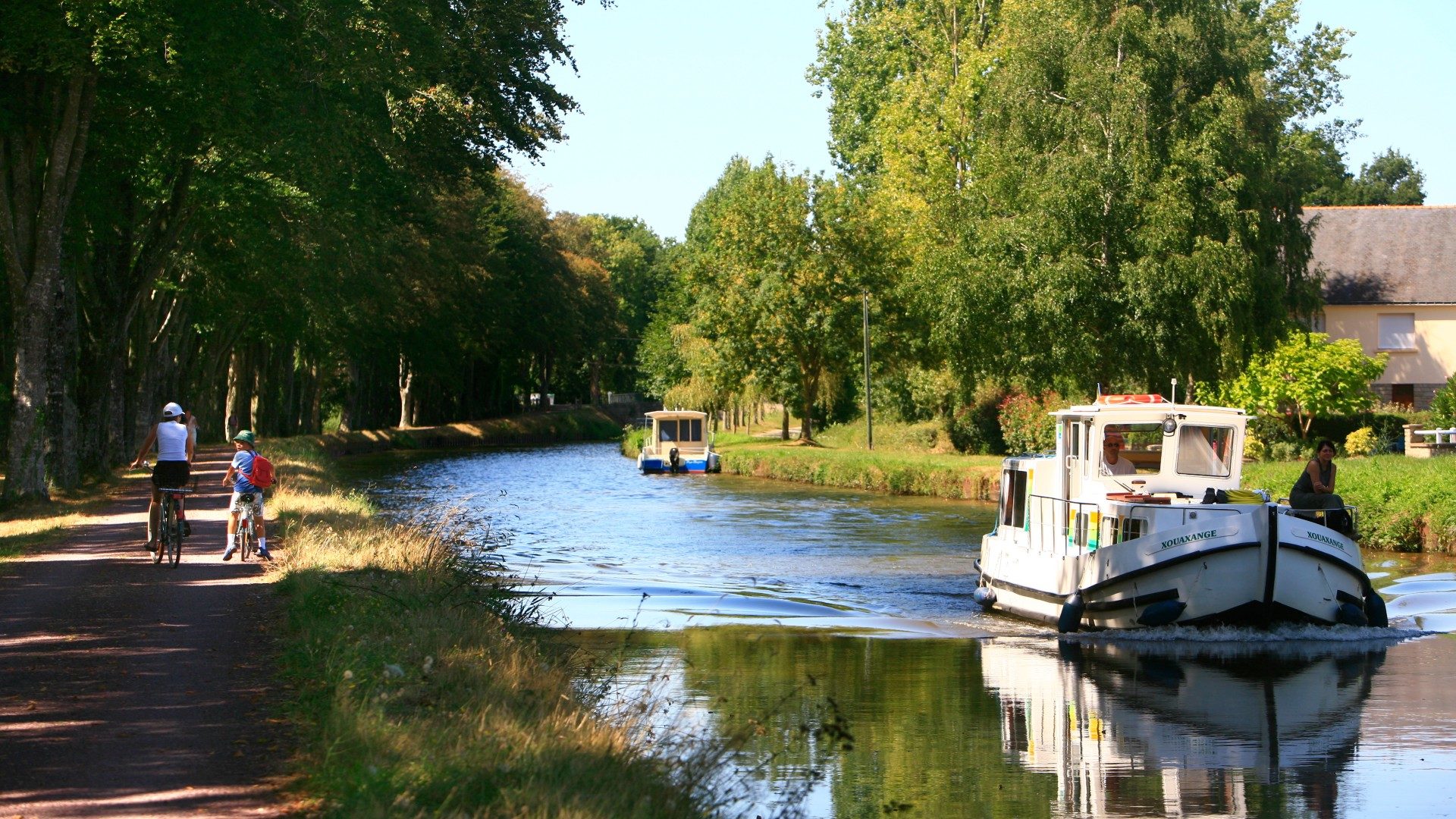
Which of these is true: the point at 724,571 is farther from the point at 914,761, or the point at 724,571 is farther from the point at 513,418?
the point at 513,418

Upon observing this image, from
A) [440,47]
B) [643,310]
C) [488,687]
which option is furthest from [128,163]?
[643,310]

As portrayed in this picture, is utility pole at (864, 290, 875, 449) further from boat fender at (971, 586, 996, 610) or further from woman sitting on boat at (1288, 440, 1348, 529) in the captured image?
woman sitting on boat at (1288, 440, 1348, 529)

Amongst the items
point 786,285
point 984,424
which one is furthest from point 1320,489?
point 786,285

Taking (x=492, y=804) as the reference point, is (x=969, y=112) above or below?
above

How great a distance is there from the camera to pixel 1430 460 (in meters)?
30.7

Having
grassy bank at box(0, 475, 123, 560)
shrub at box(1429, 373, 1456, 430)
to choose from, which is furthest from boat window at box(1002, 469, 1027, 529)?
shrub at box(1429, 373, 1456, 430)

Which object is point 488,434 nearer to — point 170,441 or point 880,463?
point 880,463

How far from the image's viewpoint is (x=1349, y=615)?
18.5 metres

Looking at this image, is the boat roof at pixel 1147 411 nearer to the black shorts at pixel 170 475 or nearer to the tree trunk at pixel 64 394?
the black shorts at pixel 170 475

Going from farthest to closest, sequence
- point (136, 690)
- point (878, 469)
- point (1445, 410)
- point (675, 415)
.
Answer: point (675, 415), point (878, 469), point (1445, 410), point (136, 690)

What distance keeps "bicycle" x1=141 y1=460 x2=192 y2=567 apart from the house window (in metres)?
47.8

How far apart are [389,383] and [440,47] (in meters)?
59.4

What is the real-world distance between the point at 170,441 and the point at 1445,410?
34482mm

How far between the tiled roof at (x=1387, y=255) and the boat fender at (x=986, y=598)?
3599cm
